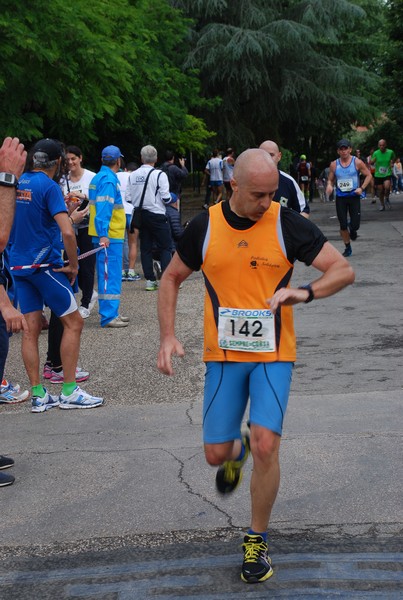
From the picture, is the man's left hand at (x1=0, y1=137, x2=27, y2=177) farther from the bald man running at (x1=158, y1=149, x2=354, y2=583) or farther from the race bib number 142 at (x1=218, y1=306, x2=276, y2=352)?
the race bib number 142 at (x1=218, y1=306, x2=276, y2=352)

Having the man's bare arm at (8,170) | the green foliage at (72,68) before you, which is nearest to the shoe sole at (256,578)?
the man's bare arm at (8,170)

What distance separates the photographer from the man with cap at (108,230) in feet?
34.6

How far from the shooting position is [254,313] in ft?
14.0

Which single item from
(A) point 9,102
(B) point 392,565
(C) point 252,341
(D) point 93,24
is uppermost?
(D) point 93,24

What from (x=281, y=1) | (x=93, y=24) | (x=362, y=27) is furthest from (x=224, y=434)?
(x=362, y=27)

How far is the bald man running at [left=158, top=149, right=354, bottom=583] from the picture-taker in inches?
166

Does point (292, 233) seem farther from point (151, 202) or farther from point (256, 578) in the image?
point (151, 202)

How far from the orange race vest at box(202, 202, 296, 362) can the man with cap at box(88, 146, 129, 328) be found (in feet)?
20.7

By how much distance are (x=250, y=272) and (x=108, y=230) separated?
6596mm

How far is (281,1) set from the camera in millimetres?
35656

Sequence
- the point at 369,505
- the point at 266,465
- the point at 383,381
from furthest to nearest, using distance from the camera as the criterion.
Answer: the point at 383,381, the point at 369,505, the point at 266,465

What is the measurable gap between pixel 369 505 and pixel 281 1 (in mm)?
33056

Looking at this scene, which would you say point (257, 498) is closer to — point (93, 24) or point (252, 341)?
point (252, 341)

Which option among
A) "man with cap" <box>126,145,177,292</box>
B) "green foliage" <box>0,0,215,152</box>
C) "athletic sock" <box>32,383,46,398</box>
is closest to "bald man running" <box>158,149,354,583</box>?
"athletic sock" <box>32,383,46,398</box>
